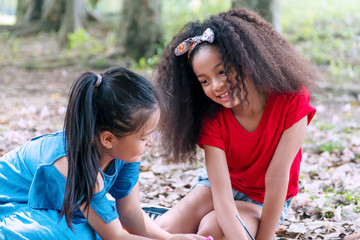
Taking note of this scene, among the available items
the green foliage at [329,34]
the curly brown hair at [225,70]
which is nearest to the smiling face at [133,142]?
the curly brown hair at [225,70]

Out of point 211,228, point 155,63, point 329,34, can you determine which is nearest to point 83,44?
point 155,63

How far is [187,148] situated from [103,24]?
1111 cm

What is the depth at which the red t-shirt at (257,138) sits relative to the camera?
2.39m

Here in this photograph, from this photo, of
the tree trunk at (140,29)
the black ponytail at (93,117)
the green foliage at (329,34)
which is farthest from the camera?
the tree trunk at (140,29)

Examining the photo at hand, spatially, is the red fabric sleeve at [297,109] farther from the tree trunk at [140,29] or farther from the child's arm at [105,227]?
the tree trunk at [140,29]

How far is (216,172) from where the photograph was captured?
243 cm

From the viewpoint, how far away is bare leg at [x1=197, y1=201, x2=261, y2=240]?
95.4 inches

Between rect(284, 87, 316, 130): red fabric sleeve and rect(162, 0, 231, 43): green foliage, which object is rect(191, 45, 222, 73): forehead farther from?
rect(162, 0, 231, 43): green foliage

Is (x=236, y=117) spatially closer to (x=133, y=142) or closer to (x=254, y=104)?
(x=254, y=104)

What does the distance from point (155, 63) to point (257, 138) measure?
18.9 feet

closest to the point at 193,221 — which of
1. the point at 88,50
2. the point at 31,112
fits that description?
the point at 31,112

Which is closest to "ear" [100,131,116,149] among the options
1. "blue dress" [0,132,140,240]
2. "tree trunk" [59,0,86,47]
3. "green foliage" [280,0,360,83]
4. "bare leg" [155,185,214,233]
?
"blue dress" [0,132,140,240]

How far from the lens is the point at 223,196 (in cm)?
239

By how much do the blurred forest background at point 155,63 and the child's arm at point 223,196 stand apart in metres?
0.43
